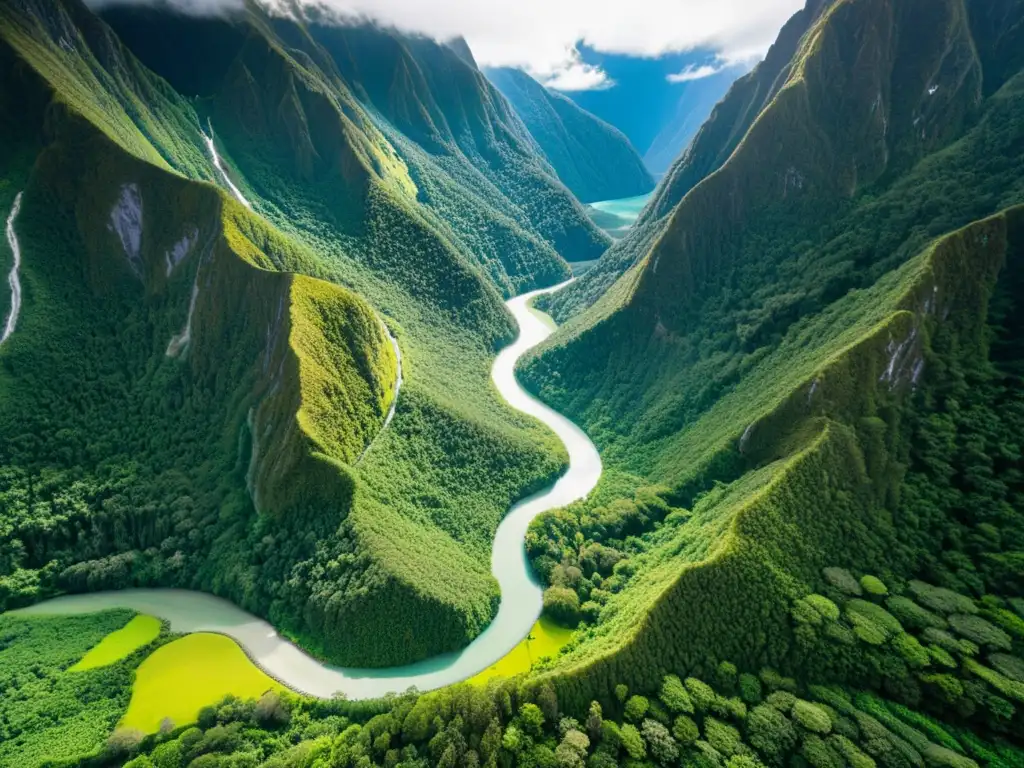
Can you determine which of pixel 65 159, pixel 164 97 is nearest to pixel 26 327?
pixel 65 159

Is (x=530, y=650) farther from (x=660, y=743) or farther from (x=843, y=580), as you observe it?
(x=843, y=580)

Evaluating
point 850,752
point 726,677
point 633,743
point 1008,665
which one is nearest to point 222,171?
point 633,743

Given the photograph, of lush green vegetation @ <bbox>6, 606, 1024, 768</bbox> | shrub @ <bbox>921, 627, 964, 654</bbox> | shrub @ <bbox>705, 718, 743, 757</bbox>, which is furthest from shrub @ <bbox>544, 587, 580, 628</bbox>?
shrub @ <bbox>921, 627, 964, 654</bbox>

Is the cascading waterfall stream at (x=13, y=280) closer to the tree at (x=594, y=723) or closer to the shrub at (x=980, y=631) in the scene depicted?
the tree at (x=594, y=723)

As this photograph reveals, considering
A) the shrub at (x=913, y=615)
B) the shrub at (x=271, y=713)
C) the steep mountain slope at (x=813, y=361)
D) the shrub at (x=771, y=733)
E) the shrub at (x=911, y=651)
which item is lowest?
the shrub at (x=271, y=713)

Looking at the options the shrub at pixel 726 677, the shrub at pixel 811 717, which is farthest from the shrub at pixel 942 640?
the shrub at pixel 726 677

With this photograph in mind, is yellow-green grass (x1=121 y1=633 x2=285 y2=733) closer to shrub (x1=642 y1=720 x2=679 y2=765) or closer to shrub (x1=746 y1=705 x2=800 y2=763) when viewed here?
shrub (x1=642 y1=720 x2=679 y2=765)
